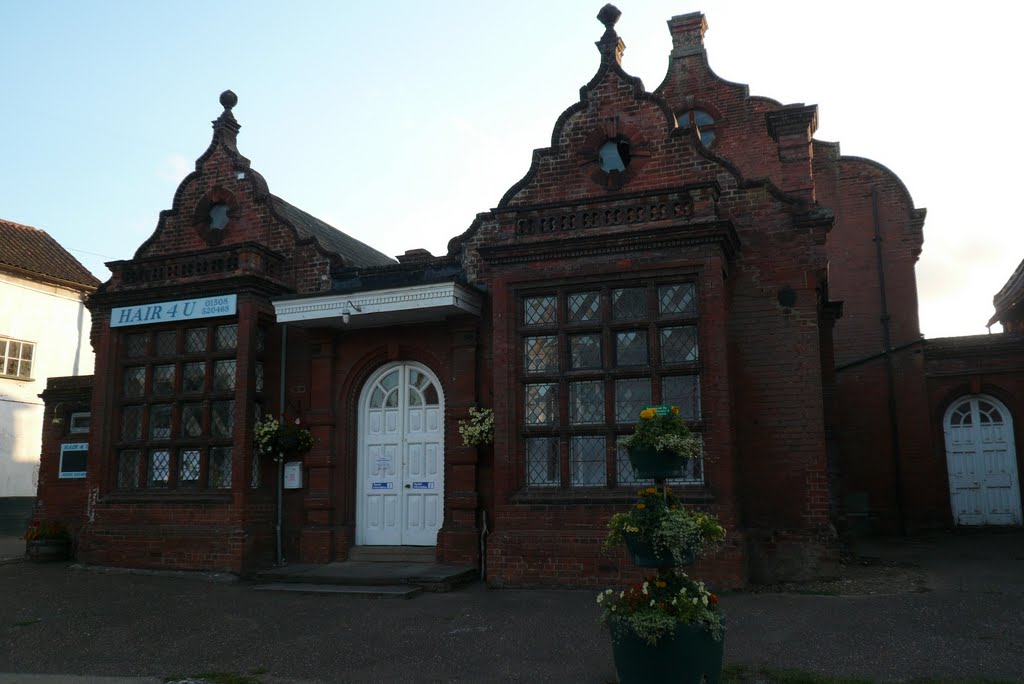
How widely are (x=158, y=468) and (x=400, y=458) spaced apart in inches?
163

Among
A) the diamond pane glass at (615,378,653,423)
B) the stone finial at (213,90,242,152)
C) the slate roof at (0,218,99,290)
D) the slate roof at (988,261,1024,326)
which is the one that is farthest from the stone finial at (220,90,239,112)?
the slate roof at (988,261,1024,326)

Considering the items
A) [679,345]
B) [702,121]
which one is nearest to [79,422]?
[679,345]

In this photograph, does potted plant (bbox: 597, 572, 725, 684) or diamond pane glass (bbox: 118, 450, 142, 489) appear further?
diamond pane glass (bbox: 118, 450, 142, 489)

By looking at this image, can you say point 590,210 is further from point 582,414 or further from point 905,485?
point 905,485

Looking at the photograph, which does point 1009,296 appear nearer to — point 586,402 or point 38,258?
point 586,402

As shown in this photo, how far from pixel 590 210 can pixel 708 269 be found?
6.06 feet

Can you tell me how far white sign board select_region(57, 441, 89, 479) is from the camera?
15.2m

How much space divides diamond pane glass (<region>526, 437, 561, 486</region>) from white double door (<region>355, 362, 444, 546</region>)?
2.03m

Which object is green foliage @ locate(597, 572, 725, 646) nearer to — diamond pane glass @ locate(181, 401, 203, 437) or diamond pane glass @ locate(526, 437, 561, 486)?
diamond pane glass @ locate(526, 437, 561, 486)

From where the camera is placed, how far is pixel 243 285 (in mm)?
12898

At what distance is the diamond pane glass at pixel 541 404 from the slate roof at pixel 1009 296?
15.4 metres

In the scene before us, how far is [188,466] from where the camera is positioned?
518 inches

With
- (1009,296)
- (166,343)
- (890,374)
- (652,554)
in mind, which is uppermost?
(1009,296)

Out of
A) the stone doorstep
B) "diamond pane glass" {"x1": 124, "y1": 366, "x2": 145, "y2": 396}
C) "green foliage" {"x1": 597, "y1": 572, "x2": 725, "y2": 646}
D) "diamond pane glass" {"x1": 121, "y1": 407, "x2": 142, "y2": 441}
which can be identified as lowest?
the stone doorstep
